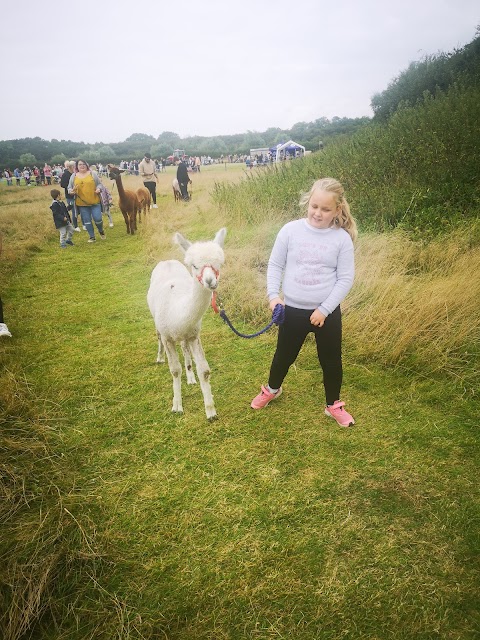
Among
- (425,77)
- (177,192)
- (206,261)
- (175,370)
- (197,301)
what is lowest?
(175,370)

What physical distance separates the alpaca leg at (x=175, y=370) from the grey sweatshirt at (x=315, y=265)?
1.16 metres

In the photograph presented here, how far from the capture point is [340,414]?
3.09m

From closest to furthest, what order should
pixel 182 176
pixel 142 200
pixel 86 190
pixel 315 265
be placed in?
pixel 315 265 < pixel 86 190 < pixel 142 200 < pixel 182 176


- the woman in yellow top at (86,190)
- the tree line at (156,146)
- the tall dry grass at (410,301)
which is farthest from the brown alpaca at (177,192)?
the tree line at (156,146)

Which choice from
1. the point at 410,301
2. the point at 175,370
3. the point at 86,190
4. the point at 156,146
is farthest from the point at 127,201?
the point at 156,146

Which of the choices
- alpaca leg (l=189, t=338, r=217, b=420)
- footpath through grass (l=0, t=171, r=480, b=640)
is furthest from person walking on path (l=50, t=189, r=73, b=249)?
alpaca leg (l=189, t=338, r=217, b=420)

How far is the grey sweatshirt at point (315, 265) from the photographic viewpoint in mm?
2568

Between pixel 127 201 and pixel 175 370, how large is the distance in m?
8.72

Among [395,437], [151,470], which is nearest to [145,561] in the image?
[151,470]

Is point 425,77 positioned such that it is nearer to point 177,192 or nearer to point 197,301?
point 177,192

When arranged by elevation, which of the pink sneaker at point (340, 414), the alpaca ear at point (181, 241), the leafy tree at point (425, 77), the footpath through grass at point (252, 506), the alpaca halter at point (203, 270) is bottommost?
the footpath through grass at point (252, 506)

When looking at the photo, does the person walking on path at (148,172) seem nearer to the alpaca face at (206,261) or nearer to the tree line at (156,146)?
the alpaca face at (206,261)

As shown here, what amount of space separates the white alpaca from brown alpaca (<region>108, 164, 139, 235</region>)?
754cm

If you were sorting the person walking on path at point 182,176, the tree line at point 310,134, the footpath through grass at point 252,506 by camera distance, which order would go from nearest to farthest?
1. the footpath through grass at point 252,506
2. the person walking on path at point 182,176
3. the tree line at point 310,134
